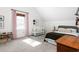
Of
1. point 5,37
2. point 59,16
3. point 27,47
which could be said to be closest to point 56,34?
point 27,47

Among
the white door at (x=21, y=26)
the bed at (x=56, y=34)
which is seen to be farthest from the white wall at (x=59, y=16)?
the white door at (x=21, y=26)

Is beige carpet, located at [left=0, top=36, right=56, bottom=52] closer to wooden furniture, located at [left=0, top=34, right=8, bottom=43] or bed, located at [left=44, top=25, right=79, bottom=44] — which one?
wooden furniture, located at [left=0, top=34, right=8, bottom=43]

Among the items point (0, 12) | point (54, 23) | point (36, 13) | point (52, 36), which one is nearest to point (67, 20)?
point (54, 23)

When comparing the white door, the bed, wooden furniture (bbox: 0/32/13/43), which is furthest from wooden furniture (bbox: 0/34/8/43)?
the bed

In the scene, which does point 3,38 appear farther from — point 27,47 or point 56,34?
point 56,34

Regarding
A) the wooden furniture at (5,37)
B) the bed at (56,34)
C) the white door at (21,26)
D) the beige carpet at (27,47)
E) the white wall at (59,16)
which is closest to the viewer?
the beige carpet at (27,47)

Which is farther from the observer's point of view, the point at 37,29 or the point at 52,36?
the point at 37,29

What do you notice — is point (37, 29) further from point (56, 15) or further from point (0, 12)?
point (0, 12)

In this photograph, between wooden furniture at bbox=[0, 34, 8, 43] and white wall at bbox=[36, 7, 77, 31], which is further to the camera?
white wall at bbox=[36, 7, 77, 31]

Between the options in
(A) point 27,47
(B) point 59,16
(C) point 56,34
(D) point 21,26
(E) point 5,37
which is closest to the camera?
(A) point 27,47

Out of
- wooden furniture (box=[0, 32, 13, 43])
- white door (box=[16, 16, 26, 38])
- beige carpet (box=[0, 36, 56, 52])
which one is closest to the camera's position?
beige carpet (box=[0, 36, 56, 52])

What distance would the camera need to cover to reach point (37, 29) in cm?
755

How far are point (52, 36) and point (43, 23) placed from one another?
3.67 meters

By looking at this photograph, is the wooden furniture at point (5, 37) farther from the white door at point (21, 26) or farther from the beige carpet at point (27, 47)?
the white door at point (21, 26)
